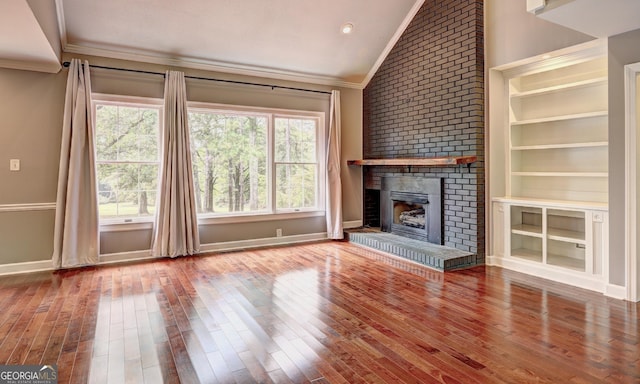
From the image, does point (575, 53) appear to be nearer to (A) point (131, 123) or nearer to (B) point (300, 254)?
→ (B) point (300, 254)

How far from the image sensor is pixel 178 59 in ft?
16.7

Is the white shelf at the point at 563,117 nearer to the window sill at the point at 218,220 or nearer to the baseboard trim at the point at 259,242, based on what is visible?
the window sill at the point at 218,220

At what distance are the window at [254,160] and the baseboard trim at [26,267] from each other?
73.6 inches

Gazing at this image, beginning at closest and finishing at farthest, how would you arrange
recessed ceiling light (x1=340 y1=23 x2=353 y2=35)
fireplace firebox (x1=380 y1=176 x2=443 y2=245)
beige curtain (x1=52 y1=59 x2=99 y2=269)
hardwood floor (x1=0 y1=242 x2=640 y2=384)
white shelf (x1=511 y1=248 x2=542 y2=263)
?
1. hardwood floor (x1=0 y1=242 x2=640 y2=384)
2. white shelf (x1=511 y1=248 x2=542 y2=263)
3. beige curtain (x1=52 y1=59 x2=99 y2=269)
4. fireplace firebox (x1=380 y1=176 x2=443 y2=245)
5. recessed ceiling light (x1=340 y1=23 x2=353 y2=35)

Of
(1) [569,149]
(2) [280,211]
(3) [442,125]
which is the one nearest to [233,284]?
(2) [280,211]

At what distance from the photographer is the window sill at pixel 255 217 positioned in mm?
5406

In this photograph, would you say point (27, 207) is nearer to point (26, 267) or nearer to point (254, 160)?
point (26, 267)

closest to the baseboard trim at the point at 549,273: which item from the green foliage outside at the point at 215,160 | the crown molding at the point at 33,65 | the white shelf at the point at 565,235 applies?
the white shelf at the point at 565,235

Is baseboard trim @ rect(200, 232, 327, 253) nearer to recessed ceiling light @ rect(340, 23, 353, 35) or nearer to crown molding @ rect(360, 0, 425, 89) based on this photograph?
crown molding @ rect(360, 0, 425, 89)

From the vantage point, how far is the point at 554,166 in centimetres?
450

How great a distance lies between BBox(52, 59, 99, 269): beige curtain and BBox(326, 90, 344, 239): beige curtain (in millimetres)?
3318

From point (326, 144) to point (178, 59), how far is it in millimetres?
2533

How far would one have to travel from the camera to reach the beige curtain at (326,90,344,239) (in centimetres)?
618

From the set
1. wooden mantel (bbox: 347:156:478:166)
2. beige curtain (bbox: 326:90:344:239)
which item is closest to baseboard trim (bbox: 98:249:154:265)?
beige curtain (bbox: 326:90:344:239)
